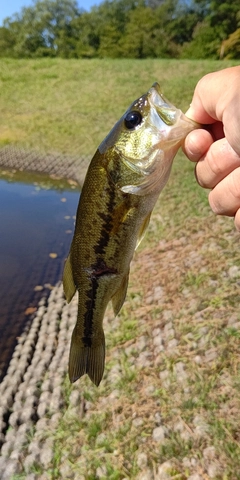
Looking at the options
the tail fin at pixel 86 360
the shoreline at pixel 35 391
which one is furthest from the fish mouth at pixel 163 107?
the shoreline at pixel 35 391

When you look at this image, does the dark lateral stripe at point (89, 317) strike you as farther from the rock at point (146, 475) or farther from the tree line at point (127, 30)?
the tree line at point (127, 30)

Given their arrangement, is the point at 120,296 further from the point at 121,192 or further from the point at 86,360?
the point at 121,192

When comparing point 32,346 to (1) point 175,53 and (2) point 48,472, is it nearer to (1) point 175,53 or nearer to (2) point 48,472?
(2) point 48,472

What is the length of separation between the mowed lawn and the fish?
184 cm

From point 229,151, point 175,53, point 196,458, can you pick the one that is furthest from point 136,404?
point 175,53

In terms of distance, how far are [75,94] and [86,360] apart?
744 inches

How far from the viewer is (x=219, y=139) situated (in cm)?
198

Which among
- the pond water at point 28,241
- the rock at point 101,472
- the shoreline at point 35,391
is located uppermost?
the rock at point 101,472

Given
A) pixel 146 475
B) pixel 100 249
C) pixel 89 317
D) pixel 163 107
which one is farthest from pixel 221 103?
pixel 146 475

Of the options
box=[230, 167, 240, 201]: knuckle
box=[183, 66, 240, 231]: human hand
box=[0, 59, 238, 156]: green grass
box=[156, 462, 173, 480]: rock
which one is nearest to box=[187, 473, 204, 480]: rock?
box=[156, 462, 173, 480]: rock

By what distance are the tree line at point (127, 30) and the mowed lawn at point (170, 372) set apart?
22.1 meters

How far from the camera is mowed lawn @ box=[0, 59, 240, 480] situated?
349 centimetres

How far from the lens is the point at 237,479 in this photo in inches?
123

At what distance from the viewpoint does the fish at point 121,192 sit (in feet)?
5.89
